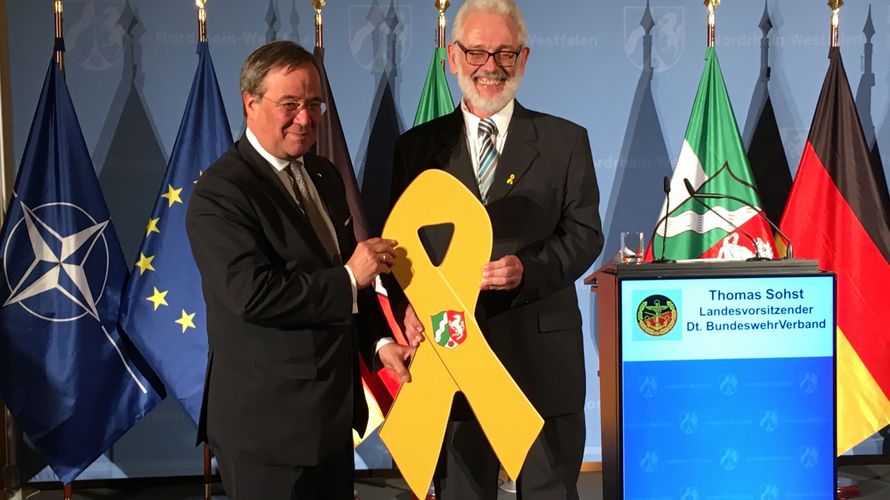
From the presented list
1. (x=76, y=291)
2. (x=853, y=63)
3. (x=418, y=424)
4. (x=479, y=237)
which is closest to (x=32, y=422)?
(x=76, y=291)

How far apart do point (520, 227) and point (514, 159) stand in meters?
0.16

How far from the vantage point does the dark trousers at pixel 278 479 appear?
178cm

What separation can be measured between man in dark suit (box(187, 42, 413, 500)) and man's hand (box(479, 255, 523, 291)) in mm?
235

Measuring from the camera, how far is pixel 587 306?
434cm

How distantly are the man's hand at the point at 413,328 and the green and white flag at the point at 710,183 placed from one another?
6.83ft

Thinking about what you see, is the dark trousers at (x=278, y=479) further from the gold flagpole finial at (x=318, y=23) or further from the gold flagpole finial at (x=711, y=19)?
the gold flagpole finial at (x=711, y=19)

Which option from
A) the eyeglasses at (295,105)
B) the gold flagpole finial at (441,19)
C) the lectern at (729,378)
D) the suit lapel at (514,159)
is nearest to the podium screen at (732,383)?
the lectern at (729,378)

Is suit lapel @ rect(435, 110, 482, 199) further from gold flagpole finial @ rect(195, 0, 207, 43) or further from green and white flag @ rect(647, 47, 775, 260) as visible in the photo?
gold flagpole finial @ rect(195, 0, 207, 43)

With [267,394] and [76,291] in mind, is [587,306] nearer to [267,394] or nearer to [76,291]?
[76,291]

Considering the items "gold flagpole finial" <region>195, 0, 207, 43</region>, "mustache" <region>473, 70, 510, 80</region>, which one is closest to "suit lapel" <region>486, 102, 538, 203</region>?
"mustache" <region>473, 70, 510, 80</region>

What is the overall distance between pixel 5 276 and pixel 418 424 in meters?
2.35

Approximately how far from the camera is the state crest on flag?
198cm

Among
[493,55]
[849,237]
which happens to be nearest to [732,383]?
[493,55]

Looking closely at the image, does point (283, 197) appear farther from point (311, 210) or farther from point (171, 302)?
point (171, 302)
